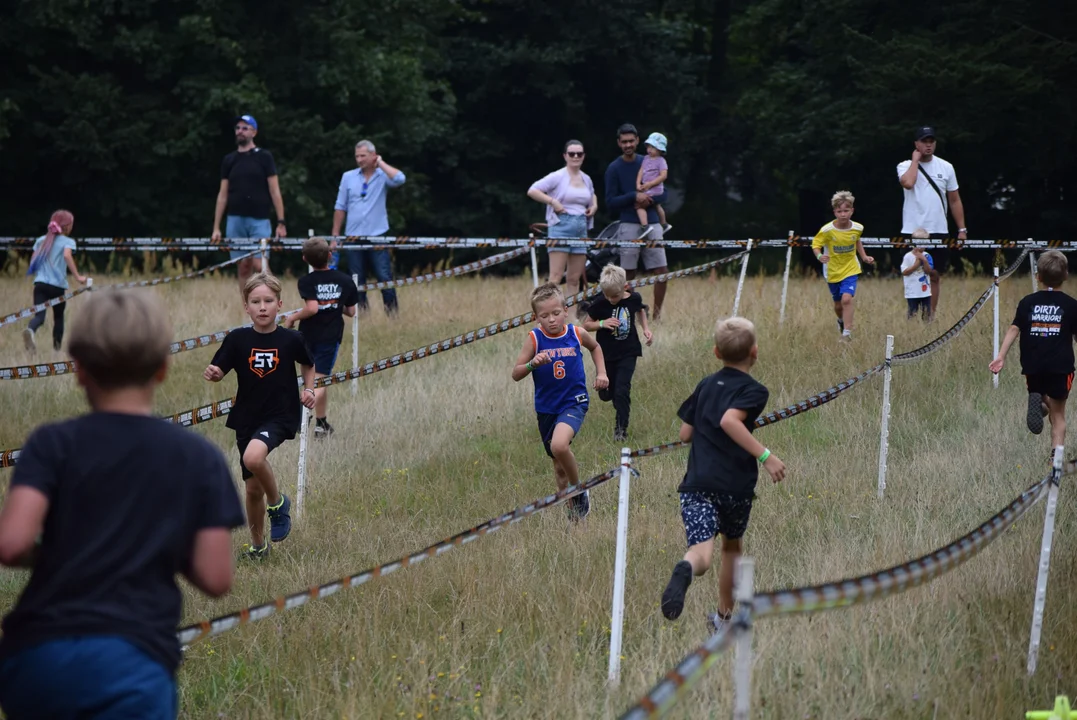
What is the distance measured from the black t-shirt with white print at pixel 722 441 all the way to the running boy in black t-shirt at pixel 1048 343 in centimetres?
397

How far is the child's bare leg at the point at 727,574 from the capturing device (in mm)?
6305

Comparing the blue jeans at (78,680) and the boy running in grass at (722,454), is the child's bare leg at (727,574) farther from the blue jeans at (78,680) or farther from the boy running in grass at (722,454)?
the blue jeans at (78,680)

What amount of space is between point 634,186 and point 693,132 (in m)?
21.1

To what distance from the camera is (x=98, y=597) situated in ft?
10.3

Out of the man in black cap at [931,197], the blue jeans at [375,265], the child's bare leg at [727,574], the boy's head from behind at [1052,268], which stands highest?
the man in black cap at [931,197]

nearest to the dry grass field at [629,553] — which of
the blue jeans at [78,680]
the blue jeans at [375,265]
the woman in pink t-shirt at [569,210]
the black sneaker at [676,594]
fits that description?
the black sneaker at [676,594]

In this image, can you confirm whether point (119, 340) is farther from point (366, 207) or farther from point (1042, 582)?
point (366, 207)

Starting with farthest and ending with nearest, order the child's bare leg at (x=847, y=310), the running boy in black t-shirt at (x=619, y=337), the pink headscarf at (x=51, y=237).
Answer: the pink headscarf at (x=51, y=237) → the child's bare leg at (x=847, y=310) → the running boy in black t-shirt at (x=619, y=337)

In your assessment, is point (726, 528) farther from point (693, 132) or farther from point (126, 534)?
point (693, 132)

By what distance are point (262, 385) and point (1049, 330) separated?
5.62 meters

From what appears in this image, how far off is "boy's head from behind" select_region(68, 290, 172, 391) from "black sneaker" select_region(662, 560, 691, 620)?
10.2 ft

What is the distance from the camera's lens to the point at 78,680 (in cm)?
308

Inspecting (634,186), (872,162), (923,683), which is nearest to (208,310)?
(634,186)

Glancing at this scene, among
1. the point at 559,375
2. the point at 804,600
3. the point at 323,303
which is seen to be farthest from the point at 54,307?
the point at 804,600
